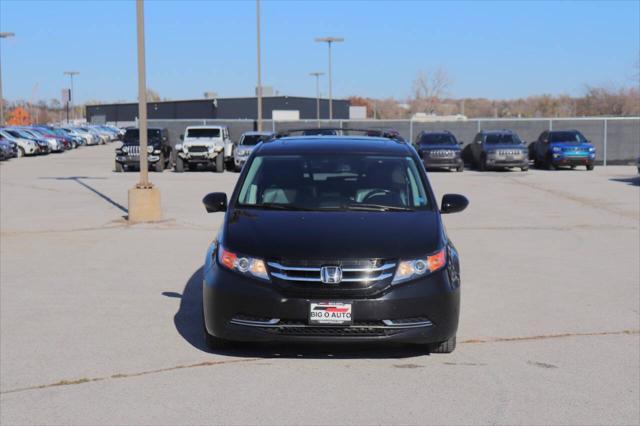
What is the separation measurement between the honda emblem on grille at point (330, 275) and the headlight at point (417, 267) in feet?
1.29

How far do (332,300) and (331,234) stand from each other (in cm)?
59

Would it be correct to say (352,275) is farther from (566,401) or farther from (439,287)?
(566,401)

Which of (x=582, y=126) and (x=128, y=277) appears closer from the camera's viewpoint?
(x=128, y=277)

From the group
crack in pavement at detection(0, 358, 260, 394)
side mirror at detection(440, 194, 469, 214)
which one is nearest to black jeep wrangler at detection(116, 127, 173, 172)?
side mirror at detection(440, 194, 469, 214)

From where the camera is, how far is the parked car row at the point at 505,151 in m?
35.0

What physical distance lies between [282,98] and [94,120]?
1352 inches

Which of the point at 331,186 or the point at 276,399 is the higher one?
the point at 331,186

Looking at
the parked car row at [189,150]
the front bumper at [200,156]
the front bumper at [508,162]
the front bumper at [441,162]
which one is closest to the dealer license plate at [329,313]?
the parked car row at [189,150]

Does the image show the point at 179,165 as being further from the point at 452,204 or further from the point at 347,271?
the point at 347,271

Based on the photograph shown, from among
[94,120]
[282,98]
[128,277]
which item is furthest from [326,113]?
[128,277]

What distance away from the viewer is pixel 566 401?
557 centimetres

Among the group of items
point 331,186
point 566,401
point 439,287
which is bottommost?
point 566,401

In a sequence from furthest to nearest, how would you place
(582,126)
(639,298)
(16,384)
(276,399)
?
(582,126) → (639,298) → (16,384) → (276,399)

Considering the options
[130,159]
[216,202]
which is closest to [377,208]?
[216,202]
